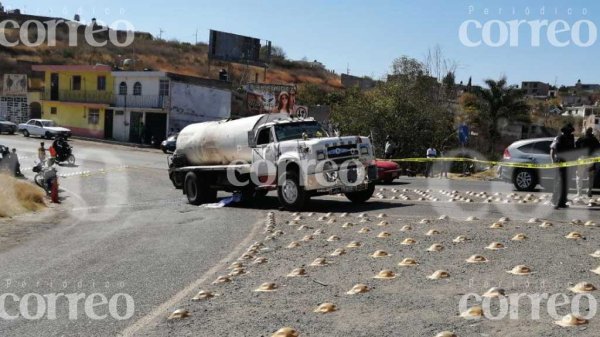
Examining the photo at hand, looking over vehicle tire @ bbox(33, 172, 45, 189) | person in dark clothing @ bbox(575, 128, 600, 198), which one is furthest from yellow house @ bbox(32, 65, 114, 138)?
person in dark clothing @ bbox(575, 128, 600, 198)

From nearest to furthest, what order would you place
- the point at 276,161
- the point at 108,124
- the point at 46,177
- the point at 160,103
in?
1. the point at 276,161
2. the point at 46,177
3. the point at 160,103
4. the point at 108,124

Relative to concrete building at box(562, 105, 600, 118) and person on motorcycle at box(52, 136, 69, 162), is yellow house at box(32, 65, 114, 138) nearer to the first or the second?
person on motorcycle at box(52, 136, 69, 162)

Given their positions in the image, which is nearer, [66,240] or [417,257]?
[417,257]

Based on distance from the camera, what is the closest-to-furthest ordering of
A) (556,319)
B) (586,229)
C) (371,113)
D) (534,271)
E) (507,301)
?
(556,319) → (507,301) → (534,271) → (586,229) → (371,113)

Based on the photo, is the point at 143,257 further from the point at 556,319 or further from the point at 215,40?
the point at 215,40

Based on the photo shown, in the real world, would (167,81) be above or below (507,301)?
above

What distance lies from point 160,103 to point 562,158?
42.9 metres

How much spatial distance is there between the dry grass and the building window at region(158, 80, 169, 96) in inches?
1287

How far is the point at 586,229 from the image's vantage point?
10305mm

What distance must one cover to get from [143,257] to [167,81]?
146 feet

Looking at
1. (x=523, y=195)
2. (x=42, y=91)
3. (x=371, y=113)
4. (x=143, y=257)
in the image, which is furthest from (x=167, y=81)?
(x=143, y=257)

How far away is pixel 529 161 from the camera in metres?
19.3

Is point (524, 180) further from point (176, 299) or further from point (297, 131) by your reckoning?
point (176, 299)

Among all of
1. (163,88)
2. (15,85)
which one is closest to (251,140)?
(163,88)
